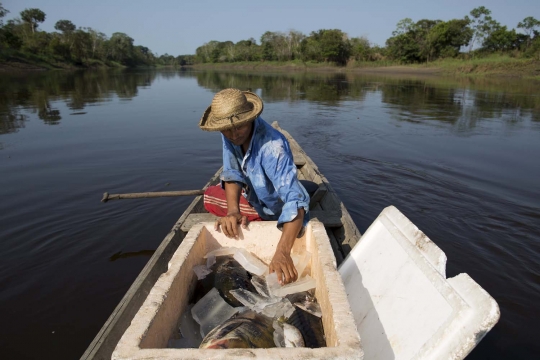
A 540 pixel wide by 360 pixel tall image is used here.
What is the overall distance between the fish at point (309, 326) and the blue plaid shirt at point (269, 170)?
57 cm

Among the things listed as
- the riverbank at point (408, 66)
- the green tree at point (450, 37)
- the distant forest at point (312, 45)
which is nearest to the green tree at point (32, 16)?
the distant forest at point (312, 45)

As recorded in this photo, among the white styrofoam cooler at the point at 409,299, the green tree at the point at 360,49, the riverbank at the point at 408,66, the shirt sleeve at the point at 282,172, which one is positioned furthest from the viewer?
the green tree at the point at 360,49

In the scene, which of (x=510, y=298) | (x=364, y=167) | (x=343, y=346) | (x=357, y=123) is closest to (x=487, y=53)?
(x=357, y=123)

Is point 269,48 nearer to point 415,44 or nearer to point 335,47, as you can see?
point 335,47

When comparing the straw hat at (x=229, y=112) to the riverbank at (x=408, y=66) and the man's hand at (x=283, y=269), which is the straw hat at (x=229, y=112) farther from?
the riverbank at (x=408, y=66)

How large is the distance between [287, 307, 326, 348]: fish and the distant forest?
3940 cm

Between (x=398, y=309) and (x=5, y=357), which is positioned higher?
(x=398, y=309)

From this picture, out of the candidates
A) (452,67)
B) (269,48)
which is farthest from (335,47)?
(452,67)

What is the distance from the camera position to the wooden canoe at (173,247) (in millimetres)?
1942

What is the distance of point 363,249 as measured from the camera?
2.22 metres

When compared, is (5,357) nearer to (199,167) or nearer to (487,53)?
(199,167)

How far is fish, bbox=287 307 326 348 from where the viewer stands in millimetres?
1558

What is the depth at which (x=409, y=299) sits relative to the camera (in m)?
1.65

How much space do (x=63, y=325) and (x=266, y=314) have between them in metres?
2.32
